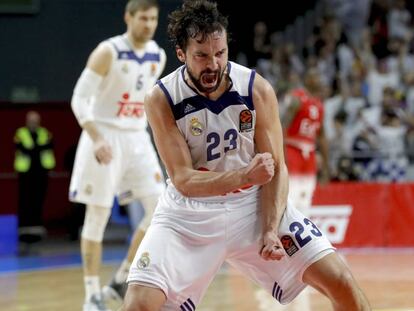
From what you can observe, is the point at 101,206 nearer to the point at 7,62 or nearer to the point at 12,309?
the point at 12,309

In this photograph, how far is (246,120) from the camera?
4875mm

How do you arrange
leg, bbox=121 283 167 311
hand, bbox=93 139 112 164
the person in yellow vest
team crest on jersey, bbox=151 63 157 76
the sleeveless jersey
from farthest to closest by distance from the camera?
the person in yellow vest, the sleeveless jersey, team crest on jersey, bbox=151 63 157 76, hand, bbox=93 139 112 164, leg, bbox=121 283 167 311

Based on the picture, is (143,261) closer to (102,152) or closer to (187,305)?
(187,305)

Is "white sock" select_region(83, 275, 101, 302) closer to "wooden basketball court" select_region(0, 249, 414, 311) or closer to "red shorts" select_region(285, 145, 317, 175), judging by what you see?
"wooden basketball court" select_region(0, 249, 414, 311)

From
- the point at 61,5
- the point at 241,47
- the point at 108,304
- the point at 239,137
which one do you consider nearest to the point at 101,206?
the point at 108,304

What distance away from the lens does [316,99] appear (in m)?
10.7

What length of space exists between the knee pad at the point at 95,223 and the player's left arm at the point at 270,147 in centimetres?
275

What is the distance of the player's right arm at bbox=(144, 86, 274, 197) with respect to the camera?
4676 millimetres

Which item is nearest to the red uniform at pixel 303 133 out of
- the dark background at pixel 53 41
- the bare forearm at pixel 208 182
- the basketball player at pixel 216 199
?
the dark background at pixel 53 41

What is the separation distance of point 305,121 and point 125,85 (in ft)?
11.2

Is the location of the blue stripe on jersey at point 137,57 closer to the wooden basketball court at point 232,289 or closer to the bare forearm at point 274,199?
the wooden basketball court at point 232,289

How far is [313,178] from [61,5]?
5366mm

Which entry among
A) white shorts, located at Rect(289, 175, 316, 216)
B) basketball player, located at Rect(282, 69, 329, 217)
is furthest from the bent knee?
white shorts, located at Rect(289, 175, 316, 216)

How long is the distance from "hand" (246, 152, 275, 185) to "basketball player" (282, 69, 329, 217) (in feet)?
19.8
